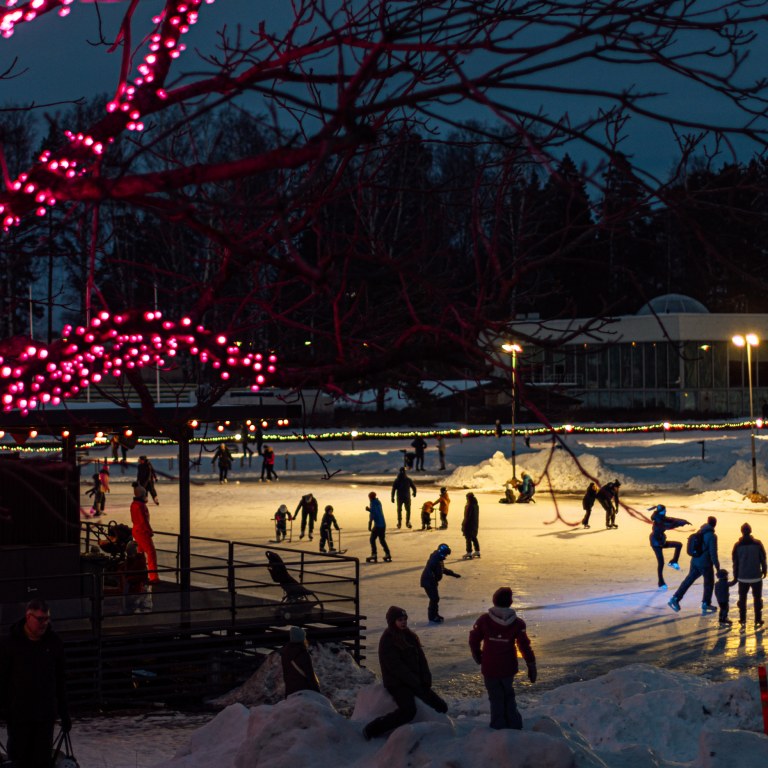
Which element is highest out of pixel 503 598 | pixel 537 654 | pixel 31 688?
pixel 503 598

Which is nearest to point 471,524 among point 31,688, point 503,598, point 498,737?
point 503,598

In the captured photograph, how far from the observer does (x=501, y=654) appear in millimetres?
10805

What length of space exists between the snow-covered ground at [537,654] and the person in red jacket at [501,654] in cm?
24

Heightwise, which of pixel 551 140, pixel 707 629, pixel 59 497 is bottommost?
pixel 707 629

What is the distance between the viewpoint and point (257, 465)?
1912 inches

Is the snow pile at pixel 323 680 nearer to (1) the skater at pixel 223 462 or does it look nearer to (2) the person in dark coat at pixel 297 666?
(2) the person in dark coat at pixel 297 666

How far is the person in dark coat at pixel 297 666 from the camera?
11.3 metres

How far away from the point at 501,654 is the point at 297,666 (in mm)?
1842

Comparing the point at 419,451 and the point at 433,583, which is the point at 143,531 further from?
the point at 419,451

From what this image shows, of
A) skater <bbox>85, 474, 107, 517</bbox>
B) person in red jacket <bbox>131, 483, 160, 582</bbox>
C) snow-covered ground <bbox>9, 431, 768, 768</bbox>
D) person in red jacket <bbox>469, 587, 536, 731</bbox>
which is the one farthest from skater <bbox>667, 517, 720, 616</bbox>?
skater <bbox>85, 474, 107, 517</bbox>

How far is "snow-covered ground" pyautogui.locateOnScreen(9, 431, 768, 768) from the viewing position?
8922 mm

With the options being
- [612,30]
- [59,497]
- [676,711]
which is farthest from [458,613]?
[612,30]

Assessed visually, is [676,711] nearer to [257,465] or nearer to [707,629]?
[707,629]

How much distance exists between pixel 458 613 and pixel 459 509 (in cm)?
1570
